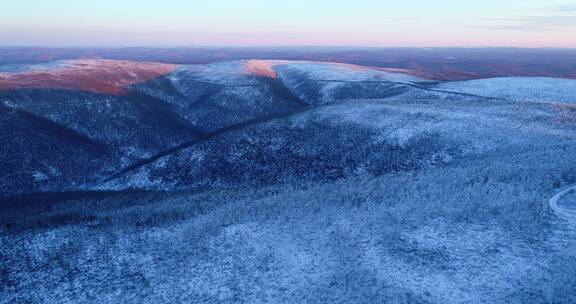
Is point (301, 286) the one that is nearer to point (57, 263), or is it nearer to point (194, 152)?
point (57, 263)

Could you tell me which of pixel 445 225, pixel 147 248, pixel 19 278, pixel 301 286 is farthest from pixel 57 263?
pixel 445 225

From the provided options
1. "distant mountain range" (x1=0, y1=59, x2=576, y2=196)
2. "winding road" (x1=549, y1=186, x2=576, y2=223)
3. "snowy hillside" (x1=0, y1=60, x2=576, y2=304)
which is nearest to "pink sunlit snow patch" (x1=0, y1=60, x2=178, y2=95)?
"distant mountain range" (x1=0, y1=59, x2=576, y2=196)

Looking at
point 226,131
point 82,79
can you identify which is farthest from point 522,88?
→ point 82,79

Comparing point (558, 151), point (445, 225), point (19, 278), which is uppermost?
point (558, 151)

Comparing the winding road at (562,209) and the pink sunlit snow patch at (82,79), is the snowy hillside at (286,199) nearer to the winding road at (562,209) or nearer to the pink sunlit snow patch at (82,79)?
the winding road at (562,209)

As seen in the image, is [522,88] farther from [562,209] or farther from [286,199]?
[286,199]

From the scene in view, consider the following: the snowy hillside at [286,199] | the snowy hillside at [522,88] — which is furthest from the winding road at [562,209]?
the snowy hillside at [522,88]

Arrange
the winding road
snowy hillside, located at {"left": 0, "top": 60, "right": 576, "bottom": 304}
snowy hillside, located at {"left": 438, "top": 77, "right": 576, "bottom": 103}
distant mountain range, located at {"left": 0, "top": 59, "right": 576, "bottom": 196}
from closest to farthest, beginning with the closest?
snowy hillside, located at {"left": 0, "top": 60, "right": 576, "bottom": 304} → the winding road → distant mountain range, located at {"left": 0, "top": 59, "right": 576, "bottom": 196} → snowy hillside, located at {"left": 438, "top": 77, "right": 576, "bottom": 103}

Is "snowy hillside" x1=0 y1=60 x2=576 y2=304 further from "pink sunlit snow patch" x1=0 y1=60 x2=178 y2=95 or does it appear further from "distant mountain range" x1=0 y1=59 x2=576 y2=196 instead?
"pink sunlit snow patch" x1=0 y1=60 x2=178 y2=95
